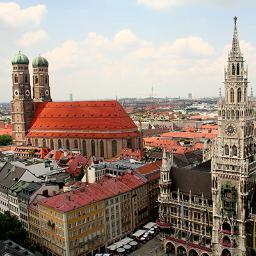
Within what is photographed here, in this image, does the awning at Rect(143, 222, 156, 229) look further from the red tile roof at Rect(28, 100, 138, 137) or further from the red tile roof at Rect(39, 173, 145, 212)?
the red tile roof at Rect(28, 100, 138, 137)

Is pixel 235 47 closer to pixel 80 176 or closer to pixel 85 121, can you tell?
pixel 80 176

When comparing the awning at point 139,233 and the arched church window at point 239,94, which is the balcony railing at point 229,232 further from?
the arched church window at point 239,94

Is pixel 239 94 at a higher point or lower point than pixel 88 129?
higher

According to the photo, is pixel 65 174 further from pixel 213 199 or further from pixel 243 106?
pixel 243 106

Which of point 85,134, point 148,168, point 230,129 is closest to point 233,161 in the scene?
point 230,129

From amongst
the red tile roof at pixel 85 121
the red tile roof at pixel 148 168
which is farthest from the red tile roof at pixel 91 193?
A: the red tile roof at pixel 85 121

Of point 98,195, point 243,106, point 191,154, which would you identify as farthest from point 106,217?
point 191,154
